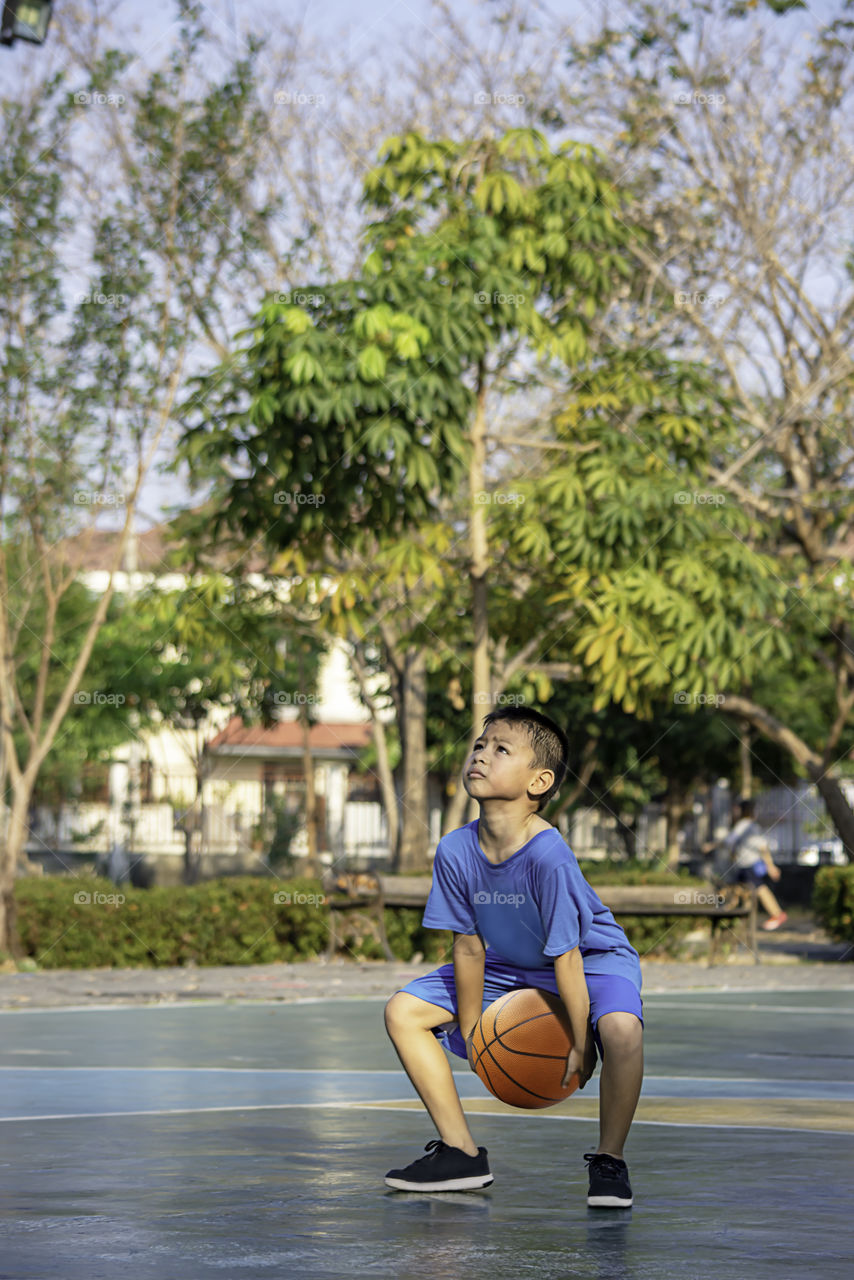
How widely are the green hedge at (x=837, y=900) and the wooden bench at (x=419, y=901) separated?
1199 millimetres

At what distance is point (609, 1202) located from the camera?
5809 mm

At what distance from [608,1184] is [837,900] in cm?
1532

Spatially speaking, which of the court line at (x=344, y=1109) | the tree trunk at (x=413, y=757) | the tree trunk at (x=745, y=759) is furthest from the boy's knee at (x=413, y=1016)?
the tree trunk at (x=745, y=759)

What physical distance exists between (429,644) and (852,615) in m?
4.59

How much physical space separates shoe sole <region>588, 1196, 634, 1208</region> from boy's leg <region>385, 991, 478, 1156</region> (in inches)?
20.1

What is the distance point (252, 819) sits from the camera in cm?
3659

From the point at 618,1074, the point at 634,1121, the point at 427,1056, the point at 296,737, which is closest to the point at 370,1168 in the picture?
the point at 427,1056

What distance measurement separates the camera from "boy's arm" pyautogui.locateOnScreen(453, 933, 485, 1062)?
595 centimetres

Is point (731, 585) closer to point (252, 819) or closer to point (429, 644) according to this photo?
point (429, 644)

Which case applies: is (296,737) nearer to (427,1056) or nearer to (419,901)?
(419,901)

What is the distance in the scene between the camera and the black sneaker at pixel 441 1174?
6129 millimetres

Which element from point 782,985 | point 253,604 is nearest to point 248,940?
point 253,604

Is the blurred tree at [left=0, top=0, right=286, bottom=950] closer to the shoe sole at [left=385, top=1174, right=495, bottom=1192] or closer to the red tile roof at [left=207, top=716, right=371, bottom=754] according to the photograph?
the shoe sole at [left=385, top=1174, right=495, bottom=1192]

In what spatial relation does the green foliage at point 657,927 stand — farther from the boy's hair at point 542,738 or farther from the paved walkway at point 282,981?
the boy's hair at point 542,738
